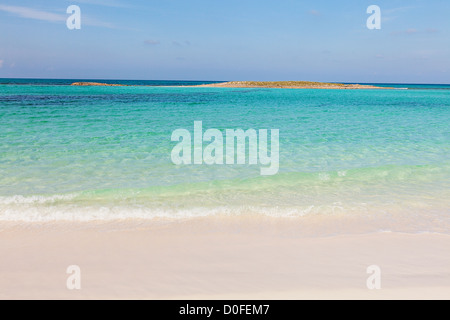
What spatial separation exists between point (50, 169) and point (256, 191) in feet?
18.0

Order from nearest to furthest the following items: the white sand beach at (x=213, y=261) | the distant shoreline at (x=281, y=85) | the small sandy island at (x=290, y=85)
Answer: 1. the white sand beach at (x=213, y=261)
2. the distant shoreline at (x=281, y=85)
3. the small sandy island at (x=290, y=85)

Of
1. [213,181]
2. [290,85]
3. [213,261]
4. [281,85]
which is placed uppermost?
[290,85]

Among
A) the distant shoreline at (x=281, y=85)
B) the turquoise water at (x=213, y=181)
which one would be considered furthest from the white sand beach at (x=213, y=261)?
the distant shoreline at (x=281, y=85)

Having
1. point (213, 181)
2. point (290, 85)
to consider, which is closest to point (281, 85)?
point (290, 85)

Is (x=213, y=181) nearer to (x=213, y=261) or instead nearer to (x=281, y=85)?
(x=213, y=261)

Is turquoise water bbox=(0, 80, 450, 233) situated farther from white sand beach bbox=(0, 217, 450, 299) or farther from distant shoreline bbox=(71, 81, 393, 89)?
distant shoreline bbox=(71, 81, 393, 89)

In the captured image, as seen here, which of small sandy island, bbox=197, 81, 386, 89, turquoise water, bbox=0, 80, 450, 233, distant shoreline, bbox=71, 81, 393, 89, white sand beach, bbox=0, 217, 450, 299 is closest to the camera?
white sand beach, bbox=0, 217, 450, 299

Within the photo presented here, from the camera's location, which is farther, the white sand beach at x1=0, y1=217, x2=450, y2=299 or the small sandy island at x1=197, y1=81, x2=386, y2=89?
the small sandy island at x1=197, y1=81, x2=386, y2=89

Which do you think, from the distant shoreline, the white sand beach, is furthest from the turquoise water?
the distant shoreline

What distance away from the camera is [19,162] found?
976 cm

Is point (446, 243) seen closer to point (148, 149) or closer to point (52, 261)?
point (52, 261)

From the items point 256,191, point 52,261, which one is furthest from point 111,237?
point 256,191

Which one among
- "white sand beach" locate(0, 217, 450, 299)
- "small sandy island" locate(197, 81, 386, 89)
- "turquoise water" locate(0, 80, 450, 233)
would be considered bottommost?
"white sand beach" locate(0, 217, 450, 299)

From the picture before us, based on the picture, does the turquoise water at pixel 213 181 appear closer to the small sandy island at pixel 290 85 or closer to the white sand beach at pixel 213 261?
the white sand beach at pixel 213 261
